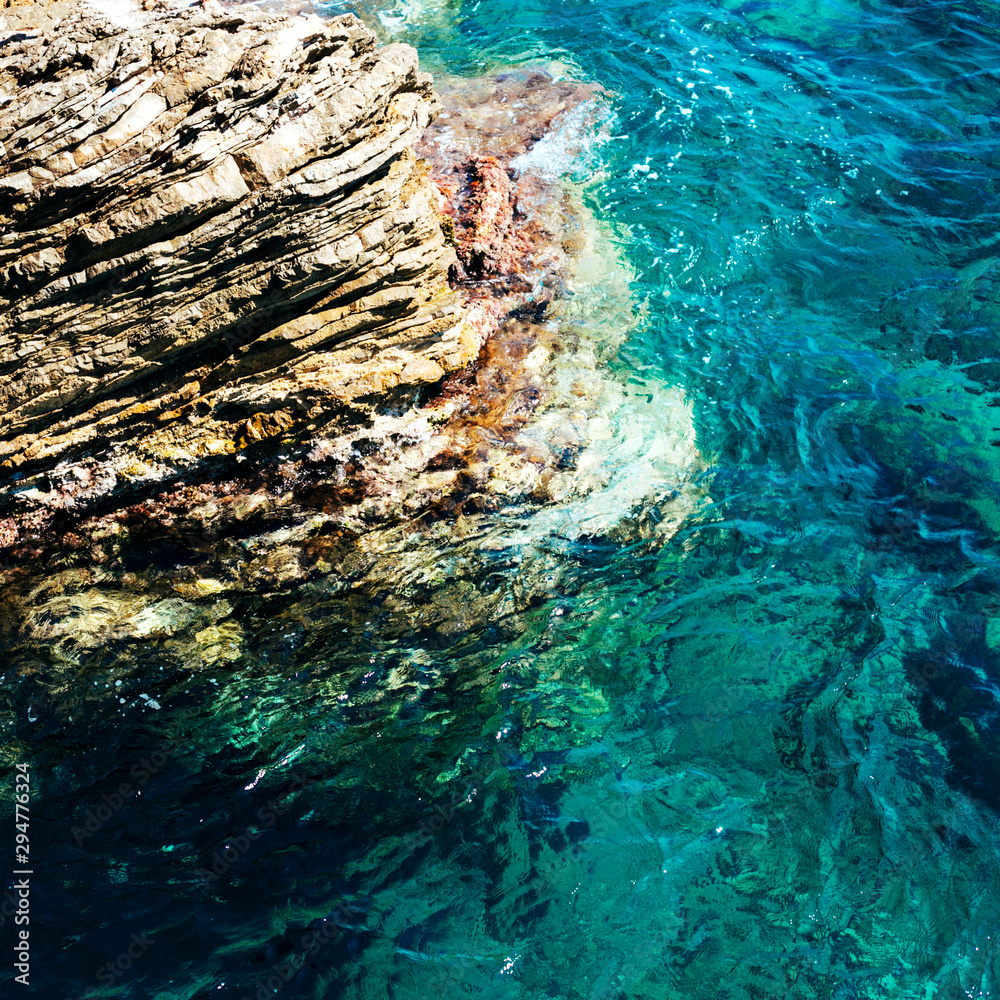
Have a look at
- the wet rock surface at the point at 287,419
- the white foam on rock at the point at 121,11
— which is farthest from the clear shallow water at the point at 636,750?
the white foam on rock at the point at 121,11

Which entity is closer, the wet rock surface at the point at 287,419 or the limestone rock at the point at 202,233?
the limestone rock at the point at 202,233

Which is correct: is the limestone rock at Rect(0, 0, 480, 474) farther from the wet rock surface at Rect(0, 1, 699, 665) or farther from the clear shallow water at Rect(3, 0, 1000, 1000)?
the clear shallow water at Rect(3, 0, 1000, 1000)

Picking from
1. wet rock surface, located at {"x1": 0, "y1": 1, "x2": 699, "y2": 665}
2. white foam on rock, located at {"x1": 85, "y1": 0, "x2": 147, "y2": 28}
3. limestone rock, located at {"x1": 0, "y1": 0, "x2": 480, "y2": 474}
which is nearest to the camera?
limestone rock, located at {"x1": 0, "y1": 0, "x2": 480, "y2": 474}

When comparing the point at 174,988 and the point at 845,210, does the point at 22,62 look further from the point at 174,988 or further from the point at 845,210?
the point at 845,210

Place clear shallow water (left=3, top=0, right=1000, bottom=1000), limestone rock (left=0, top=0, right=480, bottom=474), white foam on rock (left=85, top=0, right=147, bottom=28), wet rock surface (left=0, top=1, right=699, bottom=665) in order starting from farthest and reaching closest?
white foam on rock (left=85, top=0, right=147, bottom=28) → wet rock surface (left=0, top=1, right=699, bottom=665) → limestone rock (left=0, top=0, right=480, bottom=474) → clear shallow water (left=3, top=0, right=1000, bottom=1000)

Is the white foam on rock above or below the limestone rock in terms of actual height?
above

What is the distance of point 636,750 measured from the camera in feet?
22.3

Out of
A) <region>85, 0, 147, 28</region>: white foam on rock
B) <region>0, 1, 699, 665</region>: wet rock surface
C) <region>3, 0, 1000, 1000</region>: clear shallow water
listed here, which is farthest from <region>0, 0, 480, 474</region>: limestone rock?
<region>3, 0, 1000, 1000</region>: clear shallow water

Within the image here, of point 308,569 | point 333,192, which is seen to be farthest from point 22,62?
point 308,569

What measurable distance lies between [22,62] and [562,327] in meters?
5.77

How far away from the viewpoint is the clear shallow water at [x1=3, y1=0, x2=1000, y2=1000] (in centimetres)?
591

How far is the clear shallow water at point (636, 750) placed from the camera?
233 inches

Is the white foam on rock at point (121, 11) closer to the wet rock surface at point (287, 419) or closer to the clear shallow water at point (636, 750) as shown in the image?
the wet rock surface at point (287, 419)

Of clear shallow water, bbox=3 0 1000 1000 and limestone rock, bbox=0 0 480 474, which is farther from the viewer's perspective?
limestone rock, bbox=0 0 480 474
